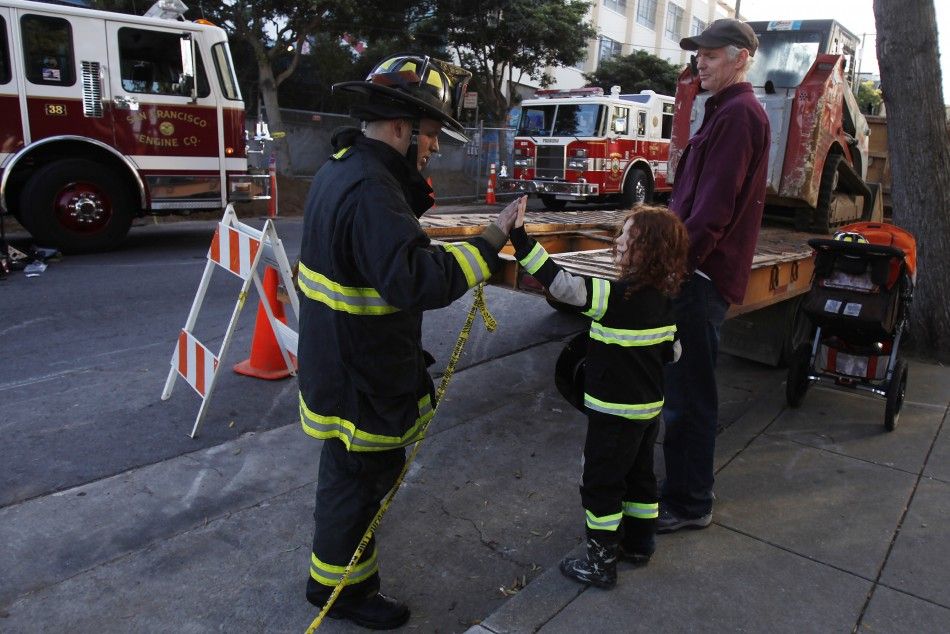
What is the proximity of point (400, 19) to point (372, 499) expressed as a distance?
21268 mm

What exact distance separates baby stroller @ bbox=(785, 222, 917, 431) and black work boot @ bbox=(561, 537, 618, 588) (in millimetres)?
2595

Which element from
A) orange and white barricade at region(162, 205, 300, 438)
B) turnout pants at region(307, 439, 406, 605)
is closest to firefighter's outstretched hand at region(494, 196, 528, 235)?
turnout pants at region(307, 439, 406, 605)

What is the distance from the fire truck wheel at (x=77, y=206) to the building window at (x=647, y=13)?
36733 millimetres

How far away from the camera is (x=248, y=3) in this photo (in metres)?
16.5

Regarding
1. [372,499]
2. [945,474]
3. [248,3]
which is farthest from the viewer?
[248,3]

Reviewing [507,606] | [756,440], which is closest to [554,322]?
[756,440]

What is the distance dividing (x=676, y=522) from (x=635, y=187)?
15369mm

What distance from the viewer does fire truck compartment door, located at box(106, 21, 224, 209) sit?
905 centimetres

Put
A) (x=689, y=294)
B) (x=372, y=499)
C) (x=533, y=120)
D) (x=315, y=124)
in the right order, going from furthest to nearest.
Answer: (x=315, y=124), (x=533, y=120), (x=689, y=294), (x=372, y=499)

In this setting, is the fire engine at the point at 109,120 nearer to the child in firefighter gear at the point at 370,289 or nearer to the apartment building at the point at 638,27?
the child in firefighter gear at the point at 370,289

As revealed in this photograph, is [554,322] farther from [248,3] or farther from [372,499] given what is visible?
[248,3]

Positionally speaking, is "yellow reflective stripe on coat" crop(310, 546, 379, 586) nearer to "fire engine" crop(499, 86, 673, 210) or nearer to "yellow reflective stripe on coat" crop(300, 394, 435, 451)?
"yellow reflective stripe on coat" crop(300, 394, 435, 451)

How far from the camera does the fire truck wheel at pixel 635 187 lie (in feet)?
57.2

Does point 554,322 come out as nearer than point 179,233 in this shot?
Yes
